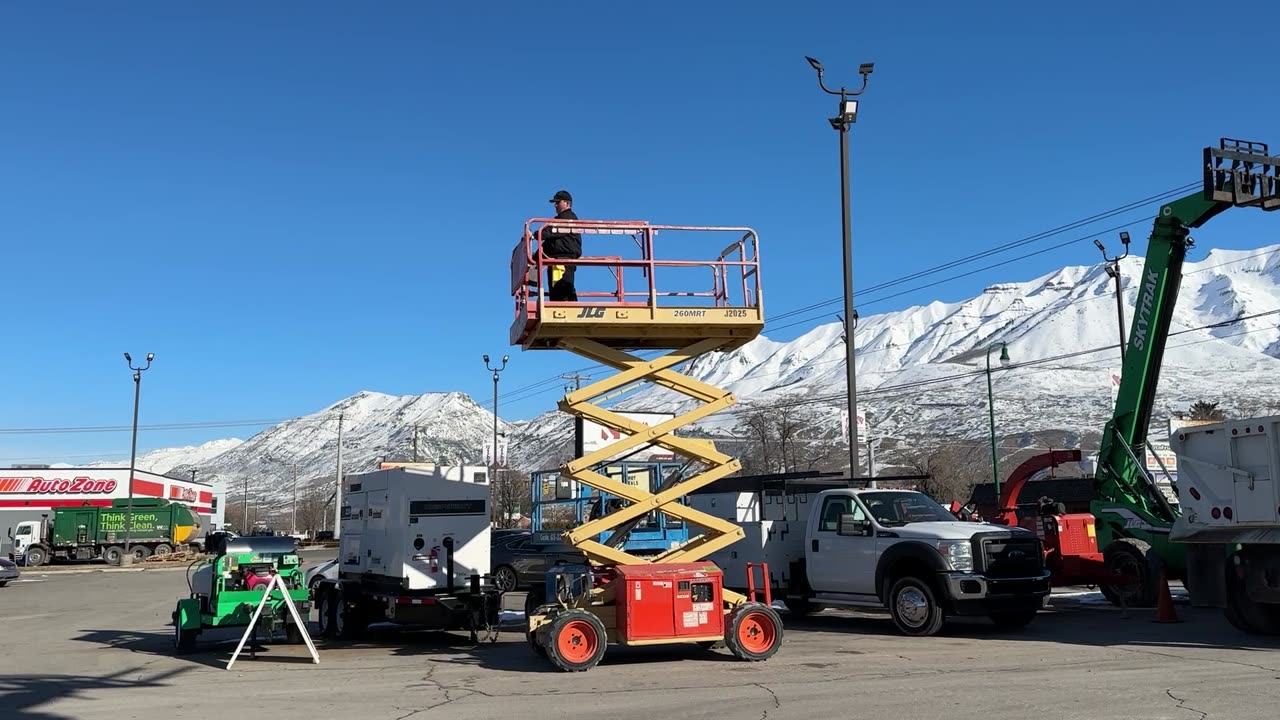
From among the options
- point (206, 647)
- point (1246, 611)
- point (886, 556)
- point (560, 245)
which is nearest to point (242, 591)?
point (206, 647)

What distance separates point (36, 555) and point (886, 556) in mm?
48101

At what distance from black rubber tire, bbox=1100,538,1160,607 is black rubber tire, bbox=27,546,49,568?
161 ft

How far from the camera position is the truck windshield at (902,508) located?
16250 mm

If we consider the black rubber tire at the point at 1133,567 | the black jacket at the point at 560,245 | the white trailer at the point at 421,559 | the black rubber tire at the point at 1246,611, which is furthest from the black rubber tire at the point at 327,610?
the black rubber tire at the point at 1133,567

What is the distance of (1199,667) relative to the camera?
37.8ft

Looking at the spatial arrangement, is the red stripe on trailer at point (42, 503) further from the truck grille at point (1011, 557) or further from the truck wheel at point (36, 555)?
the truck grille at point (1011, 557)

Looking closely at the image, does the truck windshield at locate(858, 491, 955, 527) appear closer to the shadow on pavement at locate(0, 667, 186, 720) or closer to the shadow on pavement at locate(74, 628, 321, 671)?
the shadow on pavement at locate(74, 628, 321, 671)

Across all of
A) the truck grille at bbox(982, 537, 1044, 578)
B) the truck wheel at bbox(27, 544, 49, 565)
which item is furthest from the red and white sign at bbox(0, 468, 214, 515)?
the truck grille at bbox(982, 537, 1044, 578)

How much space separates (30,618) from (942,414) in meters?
148

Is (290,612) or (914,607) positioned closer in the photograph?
(290,612)

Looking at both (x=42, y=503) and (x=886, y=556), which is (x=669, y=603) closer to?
(x=886, y=556)

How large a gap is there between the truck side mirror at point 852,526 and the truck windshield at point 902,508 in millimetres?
229

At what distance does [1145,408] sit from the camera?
1917 cm

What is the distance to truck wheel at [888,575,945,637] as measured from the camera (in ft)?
49.7
